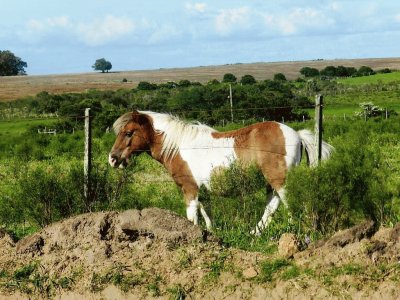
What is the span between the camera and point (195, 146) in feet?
37.8

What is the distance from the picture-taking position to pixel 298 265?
7.60 meters

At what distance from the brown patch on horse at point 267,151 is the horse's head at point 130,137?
155 centimetres

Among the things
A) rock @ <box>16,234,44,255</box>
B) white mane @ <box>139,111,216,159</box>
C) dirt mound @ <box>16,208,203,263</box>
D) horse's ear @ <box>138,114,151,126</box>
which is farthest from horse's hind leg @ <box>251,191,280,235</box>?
rock @ <box>16,234,44,255</box>

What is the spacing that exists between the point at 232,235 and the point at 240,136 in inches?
84.1

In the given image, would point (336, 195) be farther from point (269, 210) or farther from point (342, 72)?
point (342, 72)

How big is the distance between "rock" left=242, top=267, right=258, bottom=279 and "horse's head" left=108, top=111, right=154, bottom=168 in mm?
4661

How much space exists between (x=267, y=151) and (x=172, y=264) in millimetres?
3659

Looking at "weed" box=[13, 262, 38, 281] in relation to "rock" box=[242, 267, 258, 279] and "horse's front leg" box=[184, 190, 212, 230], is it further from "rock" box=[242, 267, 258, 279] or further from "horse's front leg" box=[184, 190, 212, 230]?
"horse's front leg" box=[184, 190, 212, 230]

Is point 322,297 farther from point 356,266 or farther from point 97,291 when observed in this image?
point 97,291

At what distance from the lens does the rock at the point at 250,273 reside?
7.63 m

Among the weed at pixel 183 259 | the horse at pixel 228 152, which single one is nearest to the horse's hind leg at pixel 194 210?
the horse at pixel 228 152

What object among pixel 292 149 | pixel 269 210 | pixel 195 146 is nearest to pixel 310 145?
pixel 292 149

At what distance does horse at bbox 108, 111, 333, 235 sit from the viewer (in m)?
11.2

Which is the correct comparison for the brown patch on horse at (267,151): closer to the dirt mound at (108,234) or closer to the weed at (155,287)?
the dirt mound at (108,234)
